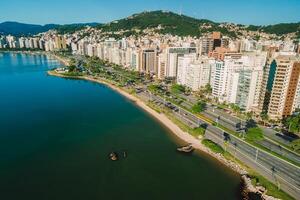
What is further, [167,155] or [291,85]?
[291,85]

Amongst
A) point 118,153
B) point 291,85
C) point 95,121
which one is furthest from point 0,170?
point 291,85

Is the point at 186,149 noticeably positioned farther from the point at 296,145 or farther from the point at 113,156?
the point at 296,145

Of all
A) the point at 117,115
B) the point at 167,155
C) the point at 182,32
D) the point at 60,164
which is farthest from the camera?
the point at 182,32

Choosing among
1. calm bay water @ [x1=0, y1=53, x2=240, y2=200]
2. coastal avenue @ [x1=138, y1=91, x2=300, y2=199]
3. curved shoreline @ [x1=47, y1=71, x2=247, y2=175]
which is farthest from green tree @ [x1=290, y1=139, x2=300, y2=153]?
calm bay water @ [x1=0, y1=53, x2=240, y2=200]

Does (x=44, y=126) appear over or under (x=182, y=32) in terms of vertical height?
under

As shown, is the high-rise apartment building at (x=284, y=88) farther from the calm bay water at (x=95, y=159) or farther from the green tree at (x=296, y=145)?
the calm bay water at (x=95, y=159)

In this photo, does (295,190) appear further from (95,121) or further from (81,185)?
(95,121)
